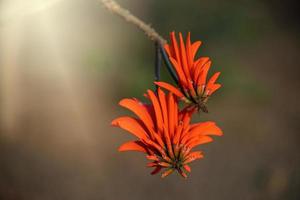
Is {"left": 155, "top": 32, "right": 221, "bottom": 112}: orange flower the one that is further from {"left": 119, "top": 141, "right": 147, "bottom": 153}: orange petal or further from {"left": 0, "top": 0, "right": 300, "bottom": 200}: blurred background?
{"left": 0, "top": 0, "right": 300, "bottom": 200}: blurred background

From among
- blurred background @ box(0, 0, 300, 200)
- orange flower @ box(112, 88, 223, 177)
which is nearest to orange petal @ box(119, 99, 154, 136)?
orange flower @ box(112, 88, 223, 177)

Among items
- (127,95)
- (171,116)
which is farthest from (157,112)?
(127,95)

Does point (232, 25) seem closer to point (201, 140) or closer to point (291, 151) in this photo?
point (291, 151)

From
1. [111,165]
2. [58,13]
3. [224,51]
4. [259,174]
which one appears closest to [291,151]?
[259,174]

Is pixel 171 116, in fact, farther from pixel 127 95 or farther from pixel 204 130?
pixel 127 95

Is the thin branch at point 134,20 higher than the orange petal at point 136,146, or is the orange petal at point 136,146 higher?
the thin branch at point 134,20

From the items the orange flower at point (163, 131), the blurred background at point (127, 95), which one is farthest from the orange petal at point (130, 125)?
the blurred background at point (127, 95)

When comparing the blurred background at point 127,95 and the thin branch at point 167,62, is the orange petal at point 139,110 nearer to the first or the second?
the thin branch at point 167,62
